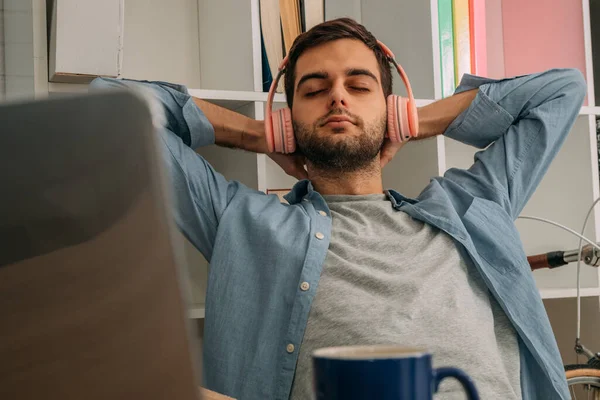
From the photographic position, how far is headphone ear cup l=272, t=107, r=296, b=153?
1.47m

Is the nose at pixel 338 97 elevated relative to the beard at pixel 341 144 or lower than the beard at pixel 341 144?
elevated

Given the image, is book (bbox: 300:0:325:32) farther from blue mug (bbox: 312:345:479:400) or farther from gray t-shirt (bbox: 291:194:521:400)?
blue mug (bbox: 312:345:479:400)

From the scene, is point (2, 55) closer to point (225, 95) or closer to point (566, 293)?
point (225, 95)

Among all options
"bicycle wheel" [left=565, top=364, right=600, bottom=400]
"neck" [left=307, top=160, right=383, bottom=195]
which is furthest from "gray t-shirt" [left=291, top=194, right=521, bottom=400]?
"bicycle wheel" [left=565, top=364, right=600, bottom=400]

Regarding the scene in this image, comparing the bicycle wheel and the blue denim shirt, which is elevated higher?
the blue denim shirt

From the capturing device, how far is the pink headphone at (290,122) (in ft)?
4.82

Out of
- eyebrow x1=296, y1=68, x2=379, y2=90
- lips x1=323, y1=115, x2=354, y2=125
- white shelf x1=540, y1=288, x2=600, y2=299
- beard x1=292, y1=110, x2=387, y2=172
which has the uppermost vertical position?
eyebrow x1=296, y1=68, x2=379, y2=90

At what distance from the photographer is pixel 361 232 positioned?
4.52ft

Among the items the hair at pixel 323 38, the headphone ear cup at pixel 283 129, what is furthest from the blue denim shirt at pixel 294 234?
the hair at pixel 323 38

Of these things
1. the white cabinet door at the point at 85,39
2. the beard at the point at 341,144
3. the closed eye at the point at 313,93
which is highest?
the white cabinet door at the point at 85,39

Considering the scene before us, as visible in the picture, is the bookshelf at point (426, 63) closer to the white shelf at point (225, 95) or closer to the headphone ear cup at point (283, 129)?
the white shelf at point (225, 95)

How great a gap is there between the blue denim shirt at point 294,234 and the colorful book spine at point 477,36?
0.56 feet

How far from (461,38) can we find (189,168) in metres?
0.82

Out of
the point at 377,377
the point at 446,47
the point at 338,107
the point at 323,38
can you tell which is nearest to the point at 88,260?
the point at 377,377
